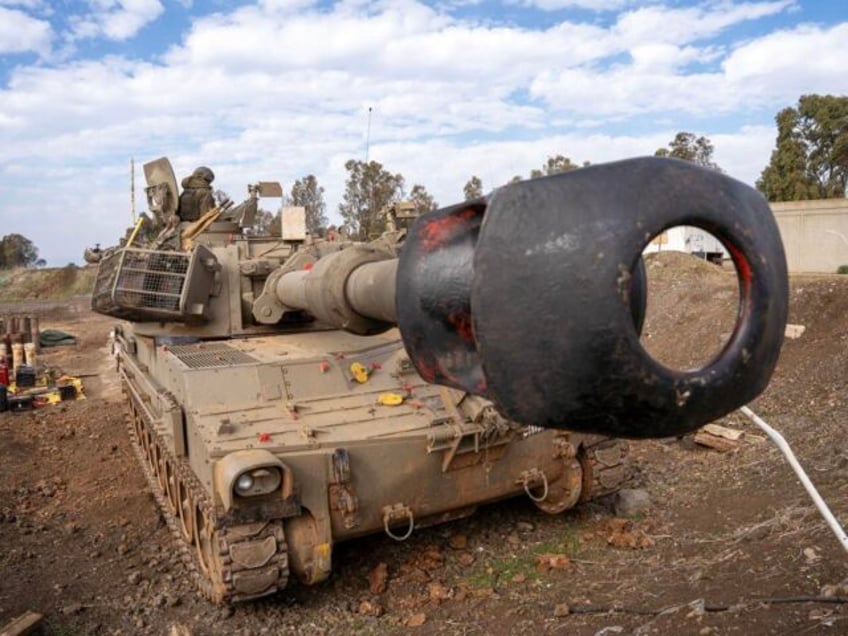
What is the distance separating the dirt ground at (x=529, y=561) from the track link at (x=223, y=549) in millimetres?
261

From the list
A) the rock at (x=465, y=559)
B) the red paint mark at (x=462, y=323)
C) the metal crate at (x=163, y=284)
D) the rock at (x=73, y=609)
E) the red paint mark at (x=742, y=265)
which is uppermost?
the red paint mark at (x=742, y=265)

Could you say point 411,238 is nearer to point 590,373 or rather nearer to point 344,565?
point 590,373

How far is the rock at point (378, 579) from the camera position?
19.1ft

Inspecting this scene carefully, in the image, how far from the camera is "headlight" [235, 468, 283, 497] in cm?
473

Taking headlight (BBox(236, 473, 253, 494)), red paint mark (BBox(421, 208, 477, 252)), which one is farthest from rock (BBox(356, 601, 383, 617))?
red paint mark (BBox(421, 208, 477, 252))

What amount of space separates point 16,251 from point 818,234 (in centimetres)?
5943

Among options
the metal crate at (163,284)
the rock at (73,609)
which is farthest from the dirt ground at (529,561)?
the metal crate at (163,284)

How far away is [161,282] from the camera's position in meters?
6.62

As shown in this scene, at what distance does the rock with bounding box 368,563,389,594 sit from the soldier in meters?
4.73

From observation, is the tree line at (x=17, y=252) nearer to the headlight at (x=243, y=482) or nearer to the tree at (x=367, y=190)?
the tree at (x=367, y=190)

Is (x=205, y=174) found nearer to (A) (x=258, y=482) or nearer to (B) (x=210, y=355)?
(B) (x=210, y=355)

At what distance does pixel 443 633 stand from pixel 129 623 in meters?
2.24

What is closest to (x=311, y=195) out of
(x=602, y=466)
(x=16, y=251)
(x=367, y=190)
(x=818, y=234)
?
(x=367, y=190)

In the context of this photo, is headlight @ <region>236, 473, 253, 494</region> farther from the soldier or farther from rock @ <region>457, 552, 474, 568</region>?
the soldier
